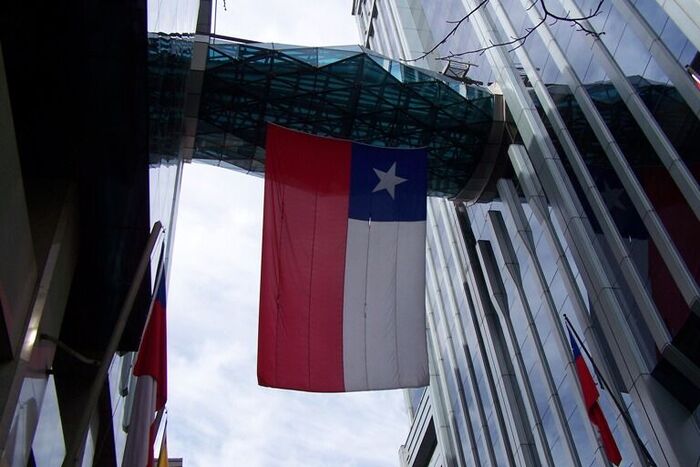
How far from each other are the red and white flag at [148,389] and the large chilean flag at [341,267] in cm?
214

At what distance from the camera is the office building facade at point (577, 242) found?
664 inches

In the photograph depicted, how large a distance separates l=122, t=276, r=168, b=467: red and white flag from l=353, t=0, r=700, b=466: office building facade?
662 centimetres

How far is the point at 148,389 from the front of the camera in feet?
32.3

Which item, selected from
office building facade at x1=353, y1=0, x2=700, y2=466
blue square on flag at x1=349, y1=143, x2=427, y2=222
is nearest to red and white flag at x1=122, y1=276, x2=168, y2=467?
blue square on flag at x1=349, y1=143, x2=427, y2=222

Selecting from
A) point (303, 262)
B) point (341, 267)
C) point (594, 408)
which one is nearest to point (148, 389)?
point (303, 262)

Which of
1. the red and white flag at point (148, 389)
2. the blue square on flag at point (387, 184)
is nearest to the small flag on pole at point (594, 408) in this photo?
the blue square on flag at point (387, 184)

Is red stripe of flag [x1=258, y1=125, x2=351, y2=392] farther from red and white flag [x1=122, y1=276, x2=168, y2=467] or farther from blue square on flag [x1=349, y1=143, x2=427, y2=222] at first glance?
red and white flag [x1=122, y1=276, x2=168, y2=467]

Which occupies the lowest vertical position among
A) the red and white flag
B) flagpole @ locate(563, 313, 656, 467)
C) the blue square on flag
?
the red and white flag

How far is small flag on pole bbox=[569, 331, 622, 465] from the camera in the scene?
17598 millimetres

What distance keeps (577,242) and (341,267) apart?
31.7ft

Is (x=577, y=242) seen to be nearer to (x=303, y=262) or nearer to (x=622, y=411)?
(x=622, y=411)

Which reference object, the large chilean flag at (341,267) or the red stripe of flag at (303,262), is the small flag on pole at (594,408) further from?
the red stripe of flag at (303,262)

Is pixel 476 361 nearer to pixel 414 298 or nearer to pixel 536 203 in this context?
pixel 536 203

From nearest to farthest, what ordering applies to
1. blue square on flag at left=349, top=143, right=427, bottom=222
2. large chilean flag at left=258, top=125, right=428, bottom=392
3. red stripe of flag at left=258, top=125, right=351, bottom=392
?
1. red stripe of flag at left=258, top=125, right=351, bottom=392
2. large chilean flag at left=258, top=125, right=428, bottom=392
3. blue square on flag at left=349, top=143, right=427, bottom=222
